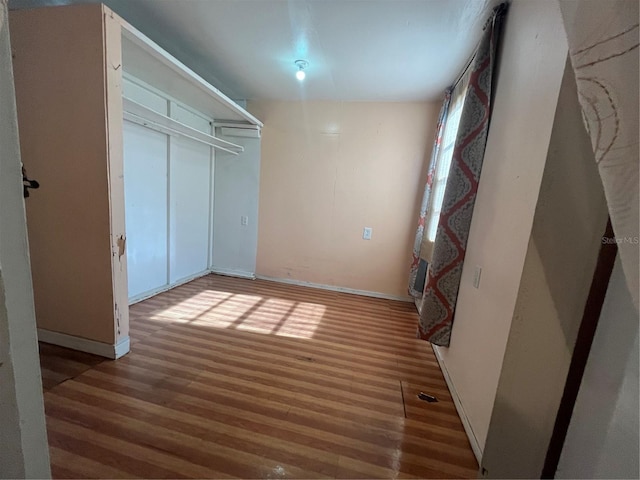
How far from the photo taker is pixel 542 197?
2.61ft

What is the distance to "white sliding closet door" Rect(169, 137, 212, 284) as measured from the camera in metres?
2.86

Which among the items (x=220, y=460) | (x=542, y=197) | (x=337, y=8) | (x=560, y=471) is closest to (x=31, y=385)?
(x=220, y=460)

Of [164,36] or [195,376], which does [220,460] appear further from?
[164,36]

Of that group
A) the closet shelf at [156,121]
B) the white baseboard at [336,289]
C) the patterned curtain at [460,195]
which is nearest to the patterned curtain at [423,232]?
the white baseboard at [336,289]

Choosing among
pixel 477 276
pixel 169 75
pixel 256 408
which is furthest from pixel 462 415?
pixel 169 75

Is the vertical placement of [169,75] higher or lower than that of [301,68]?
lower

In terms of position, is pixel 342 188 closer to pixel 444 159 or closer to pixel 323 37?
pixel 444 159

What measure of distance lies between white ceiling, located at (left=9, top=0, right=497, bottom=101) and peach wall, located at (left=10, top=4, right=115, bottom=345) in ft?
1.69

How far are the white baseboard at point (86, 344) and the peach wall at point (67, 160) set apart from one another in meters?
0.04

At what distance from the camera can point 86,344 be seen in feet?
5.63

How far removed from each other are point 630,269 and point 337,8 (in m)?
1.98

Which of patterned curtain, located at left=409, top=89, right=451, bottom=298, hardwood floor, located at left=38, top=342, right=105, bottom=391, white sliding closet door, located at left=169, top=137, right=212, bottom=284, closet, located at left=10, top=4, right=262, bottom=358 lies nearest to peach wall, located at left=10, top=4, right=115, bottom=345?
closet, located at left=10, top=4, right=262, bottom=358

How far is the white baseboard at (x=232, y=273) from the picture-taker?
3626mm

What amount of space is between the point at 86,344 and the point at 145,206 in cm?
137
